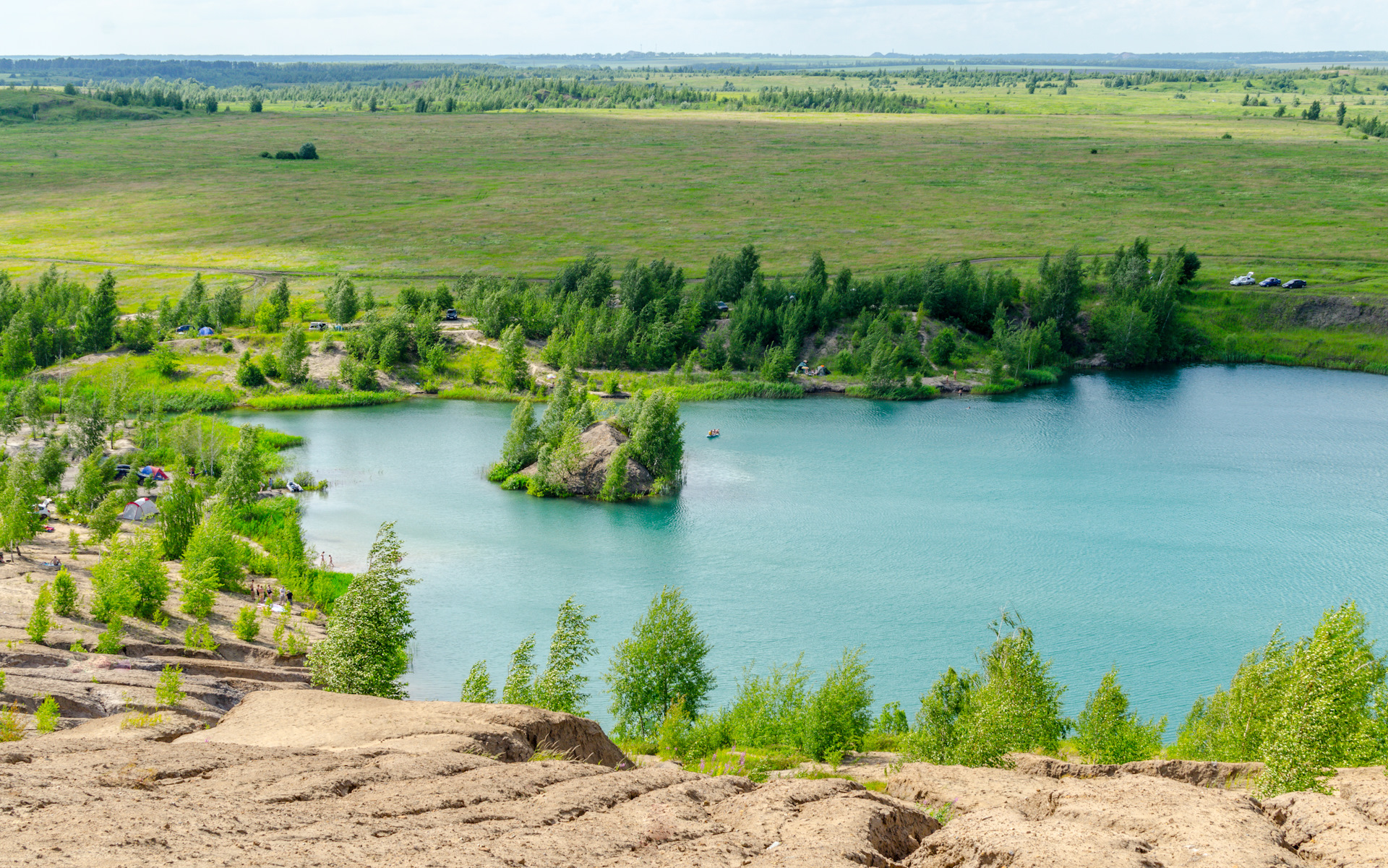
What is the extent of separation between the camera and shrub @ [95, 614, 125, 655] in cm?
4738

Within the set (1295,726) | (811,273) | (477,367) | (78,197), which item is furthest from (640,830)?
(78,197)

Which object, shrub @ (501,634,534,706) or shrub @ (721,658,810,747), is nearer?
shrub @ (501,634,534,706)

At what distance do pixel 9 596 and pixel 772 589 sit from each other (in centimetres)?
4045

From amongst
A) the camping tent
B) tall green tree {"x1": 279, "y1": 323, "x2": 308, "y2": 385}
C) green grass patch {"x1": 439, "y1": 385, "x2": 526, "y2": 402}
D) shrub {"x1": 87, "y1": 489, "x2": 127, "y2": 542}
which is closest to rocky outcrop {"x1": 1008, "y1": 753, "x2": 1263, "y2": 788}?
shrub {"x1": 87, "y1": 489, "x2": 127, "y2": 542}

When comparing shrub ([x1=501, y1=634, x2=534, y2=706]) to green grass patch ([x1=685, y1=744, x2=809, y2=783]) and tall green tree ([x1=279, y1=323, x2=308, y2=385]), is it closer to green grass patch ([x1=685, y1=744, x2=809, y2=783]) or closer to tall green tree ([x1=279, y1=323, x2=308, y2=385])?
green grass patch ([x1=685, y1=744, x2=809, y2=783])

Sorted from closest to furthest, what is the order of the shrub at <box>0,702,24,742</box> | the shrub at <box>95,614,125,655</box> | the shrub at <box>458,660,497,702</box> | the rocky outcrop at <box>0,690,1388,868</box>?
the rocky outcrop at <box>0,690,1388,868</box>, the shrub at <box>0,702,24,742</box>, the shrub at <box>458,660,497,702</box>, the shrub at <box>95,614,125,655</box>

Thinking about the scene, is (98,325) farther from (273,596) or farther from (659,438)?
(659,438)

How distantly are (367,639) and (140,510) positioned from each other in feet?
125

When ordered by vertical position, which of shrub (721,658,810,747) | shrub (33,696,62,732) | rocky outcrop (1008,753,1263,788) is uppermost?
rocky outcrop (1008,753,1263,788)

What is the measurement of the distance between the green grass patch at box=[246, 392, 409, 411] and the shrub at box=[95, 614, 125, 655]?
5866cm

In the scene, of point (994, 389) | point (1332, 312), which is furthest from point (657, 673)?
point (1332, 312)

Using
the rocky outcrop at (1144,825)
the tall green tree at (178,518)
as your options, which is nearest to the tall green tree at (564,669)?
the rocky outcrop at (1144,825)

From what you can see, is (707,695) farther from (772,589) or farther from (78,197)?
(78,197)

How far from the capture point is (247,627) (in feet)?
175
